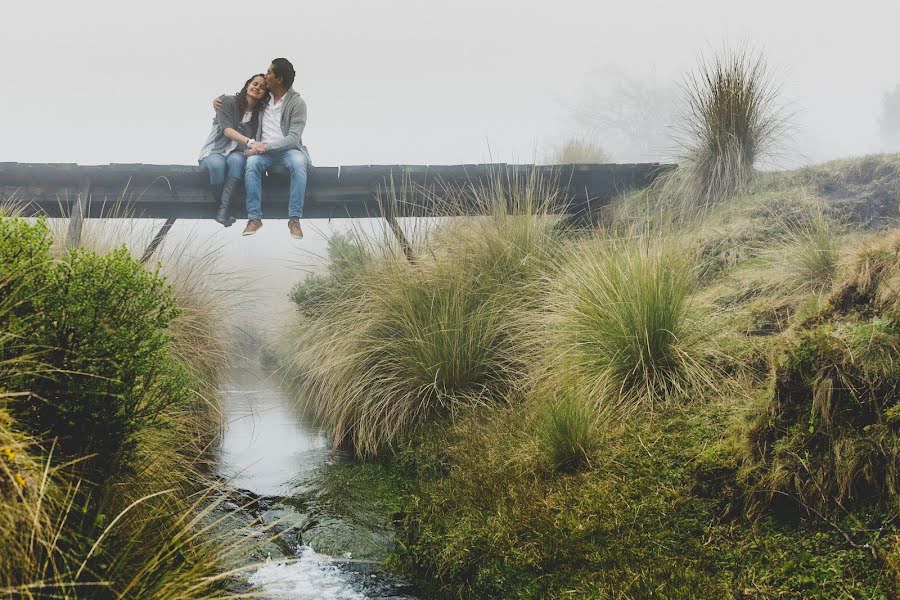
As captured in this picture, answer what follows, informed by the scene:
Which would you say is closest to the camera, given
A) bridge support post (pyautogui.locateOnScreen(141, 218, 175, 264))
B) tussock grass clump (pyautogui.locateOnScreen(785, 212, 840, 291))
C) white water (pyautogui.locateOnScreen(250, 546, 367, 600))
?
white water (pyautogui.locateOnScreen(250, 546, 367, 600))

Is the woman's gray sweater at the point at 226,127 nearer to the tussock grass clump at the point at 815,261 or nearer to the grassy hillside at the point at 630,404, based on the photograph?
the grassy hillside at the point at 630,404

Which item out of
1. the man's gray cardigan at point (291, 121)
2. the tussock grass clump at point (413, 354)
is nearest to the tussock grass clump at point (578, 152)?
the man's gray cardigan at point (291, 121)

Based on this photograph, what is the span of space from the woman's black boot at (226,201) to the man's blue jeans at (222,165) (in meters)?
0.08

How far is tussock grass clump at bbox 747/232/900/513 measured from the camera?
2715 millimetres

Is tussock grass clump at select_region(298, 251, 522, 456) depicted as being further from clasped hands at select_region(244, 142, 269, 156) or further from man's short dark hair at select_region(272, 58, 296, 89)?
man's short dark hair at select_region(272, 58, 296, 89)

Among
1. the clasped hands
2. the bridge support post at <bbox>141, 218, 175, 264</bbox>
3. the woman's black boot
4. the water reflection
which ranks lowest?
the water reflection

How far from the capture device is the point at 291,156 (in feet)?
26.6

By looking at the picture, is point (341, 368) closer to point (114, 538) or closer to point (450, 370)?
point (450, 370)

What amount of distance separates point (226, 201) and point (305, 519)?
4.63m

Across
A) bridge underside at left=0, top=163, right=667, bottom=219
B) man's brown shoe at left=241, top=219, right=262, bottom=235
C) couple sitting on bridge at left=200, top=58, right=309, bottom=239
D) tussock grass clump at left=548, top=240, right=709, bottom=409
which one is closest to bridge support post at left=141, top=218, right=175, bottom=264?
man's brown shoe at left=241, top=219, right=262, bottom=235

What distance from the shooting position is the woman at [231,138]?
8.01 meters

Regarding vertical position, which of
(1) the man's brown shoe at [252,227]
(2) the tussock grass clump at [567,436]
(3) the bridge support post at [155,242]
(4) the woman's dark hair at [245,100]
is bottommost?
(2) the tussock grass clump at [567,436]

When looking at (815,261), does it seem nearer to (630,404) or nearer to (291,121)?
(630,404)

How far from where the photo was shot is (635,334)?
4.29 meters
